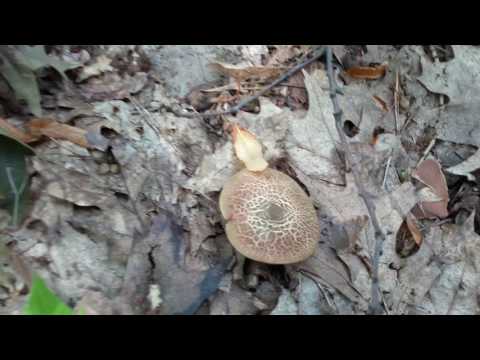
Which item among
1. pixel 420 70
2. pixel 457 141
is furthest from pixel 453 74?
pixel 457 141

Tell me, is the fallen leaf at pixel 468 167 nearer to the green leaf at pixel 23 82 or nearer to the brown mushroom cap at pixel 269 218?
the brown mushroom cap at pixel 269 218

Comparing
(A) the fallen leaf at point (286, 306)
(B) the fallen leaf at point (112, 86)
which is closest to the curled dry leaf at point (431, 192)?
(A) the fallen leaf at point (286, 306)

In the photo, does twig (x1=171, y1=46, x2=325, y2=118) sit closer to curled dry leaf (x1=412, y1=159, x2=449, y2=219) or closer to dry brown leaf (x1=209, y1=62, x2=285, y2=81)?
dry brown leaf (x1=209, y1=62, x2=285, y2=81)

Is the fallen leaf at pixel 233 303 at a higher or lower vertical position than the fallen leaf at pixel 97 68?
lower

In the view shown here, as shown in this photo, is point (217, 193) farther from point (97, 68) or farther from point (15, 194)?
point (97, 68)

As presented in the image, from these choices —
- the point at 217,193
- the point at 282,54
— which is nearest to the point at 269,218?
the point at 217,193

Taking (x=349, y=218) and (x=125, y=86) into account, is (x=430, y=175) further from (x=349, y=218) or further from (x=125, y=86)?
(x=125, y=86)
